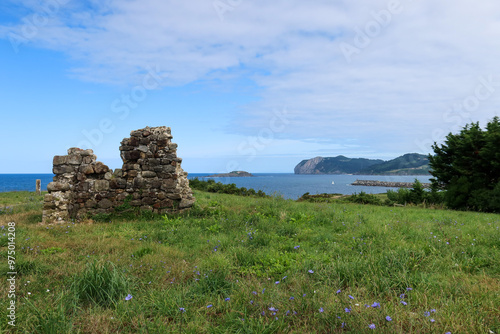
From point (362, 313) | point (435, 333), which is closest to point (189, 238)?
point (362, 313)

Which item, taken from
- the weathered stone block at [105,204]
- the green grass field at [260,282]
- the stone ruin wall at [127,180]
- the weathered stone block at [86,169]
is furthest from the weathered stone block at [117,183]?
the green grass field at [260,282]

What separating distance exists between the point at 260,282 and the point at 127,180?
853 centimetres

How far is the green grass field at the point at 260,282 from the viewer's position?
3.42m

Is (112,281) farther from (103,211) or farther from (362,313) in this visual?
(103,211)

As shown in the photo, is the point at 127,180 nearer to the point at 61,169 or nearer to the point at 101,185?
the point at 101,185

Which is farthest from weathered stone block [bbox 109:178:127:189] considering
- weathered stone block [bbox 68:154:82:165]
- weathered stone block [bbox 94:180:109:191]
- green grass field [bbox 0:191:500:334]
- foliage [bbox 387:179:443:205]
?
foliage [bbox 387:179:443:205]

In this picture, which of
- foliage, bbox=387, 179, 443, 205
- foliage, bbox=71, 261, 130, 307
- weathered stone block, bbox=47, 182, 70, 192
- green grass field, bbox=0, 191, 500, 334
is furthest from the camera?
foliage, bbox=387, 179, 443, 205

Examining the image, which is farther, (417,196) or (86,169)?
(417,196)

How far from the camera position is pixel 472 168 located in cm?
2000

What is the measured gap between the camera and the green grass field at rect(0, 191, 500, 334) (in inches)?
134

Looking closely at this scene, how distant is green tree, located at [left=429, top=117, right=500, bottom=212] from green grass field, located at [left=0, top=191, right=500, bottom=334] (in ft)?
42.9

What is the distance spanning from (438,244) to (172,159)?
9134mm

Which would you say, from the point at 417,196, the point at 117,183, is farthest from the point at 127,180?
the point at 417,196

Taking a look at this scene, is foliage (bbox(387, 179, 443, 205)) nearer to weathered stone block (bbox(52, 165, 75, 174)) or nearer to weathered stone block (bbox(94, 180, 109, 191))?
weathered stone block (bbox(94, 180, 109, 191))
